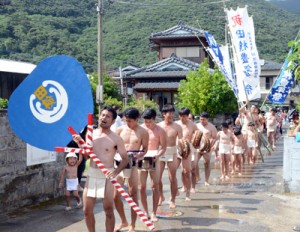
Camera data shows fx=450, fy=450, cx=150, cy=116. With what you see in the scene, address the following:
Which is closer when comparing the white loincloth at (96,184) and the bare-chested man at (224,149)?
the white loincloth at (96,184)

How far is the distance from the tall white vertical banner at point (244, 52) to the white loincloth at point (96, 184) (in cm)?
1071

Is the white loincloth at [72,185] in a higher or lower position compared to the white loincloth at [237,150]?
lower

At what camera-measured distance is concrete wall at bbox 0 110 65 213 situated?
814 cm

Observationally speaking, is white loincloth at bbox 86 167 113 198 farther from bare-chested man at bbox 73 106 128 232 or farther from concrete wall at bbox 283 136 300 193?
concrete wall at bbox 283 136 300 193

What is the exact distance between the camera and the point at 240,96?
16266 millimetres

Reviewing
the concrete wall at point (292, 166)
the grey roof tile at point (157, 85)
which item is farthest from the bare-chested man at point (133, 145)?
the grey roof tile at point (157, 85)

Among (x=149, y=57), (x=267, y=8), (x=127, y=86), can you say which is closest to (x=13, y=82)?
(x=127, y=86)

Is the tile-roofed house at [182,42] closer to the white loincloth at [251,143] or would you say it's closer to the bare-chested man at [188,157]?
the white loincloth at [251,143]

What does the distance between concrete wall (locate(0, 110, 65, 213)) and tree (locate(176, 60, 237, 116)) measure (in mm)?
17307

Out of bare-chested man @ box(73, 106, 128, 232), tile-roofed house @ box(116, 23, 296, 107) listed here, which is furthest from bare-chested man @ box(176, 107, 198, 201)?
tile-roofed house @ box(116, 23, 296, 107)

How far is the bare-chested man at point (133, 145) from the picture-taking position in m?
6.94

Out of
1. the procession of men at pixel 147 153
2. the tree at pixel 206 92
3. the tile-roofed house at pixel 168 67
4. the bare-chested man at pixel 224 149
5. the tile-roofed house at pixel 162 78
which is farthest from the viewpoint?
the tile-roofed house at pixel 168 67

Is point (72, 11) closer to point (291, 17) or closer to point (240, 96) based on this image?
point (291, 17)

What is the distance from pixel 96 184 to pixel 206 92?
68.0ft
